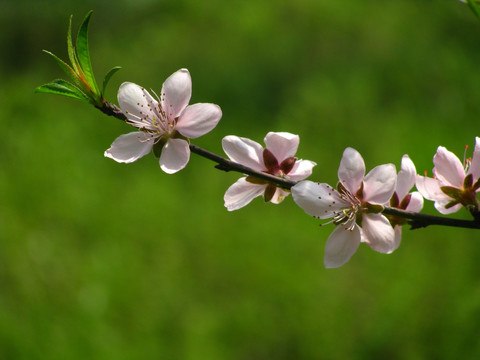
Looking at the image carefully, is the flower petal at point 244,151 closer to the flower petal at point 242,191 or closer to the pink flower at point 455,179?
the flower petal at point 242,191

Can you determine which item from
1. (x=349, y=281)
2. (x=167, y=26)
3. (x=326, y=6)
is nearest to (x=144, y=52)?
(x=167, y=26)

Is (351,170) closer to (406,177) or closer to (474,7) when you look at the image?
(406,177)

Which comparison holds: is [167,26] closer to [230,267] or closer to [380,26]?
[380,26]

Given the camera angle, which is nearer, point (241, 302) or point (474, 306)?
point (474, 306)

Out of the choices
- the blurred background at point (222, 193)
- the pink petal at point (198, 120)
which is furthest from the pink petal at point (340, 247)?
the blurred background at point (222, 193)

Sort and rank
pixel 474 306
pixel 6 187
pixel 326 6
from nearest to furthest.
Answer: pixel 474 306 < pixel 6 187 < pixel 326 6

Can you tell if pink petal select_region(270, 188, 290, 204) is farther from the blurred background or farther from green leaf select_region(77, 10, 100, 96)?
the blurred background
